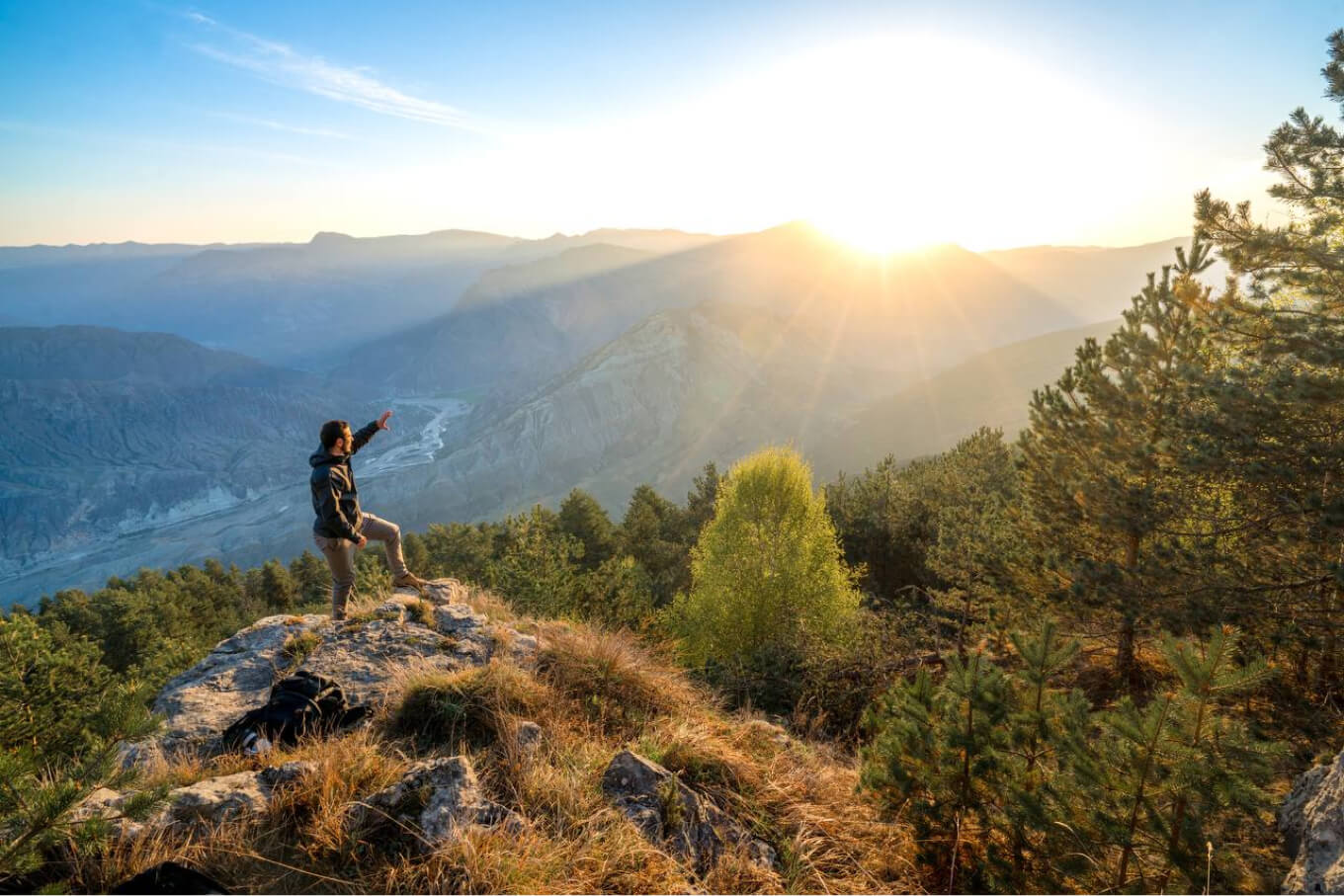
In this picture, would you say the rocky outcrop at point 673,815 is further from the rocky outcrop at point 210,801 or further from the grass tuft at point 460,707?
the rocky outcrop at point 210,801

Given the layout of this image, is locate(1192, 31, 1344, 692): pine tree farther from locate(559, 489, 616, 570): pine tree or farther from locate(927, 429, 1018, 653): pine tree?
locate(559, 489, 616, 570): pine tree

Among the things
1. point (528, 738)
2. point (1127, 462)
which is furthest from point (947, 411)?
point (528, 738)

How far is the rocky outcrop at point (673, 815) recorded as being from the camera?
393cm

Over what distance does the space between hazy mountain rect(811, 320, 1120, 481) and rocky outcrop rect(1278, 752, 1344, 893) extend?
9829 centimetres

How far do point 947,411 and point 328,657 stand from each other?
420 feet

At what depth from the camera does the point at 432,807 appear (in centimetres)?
354

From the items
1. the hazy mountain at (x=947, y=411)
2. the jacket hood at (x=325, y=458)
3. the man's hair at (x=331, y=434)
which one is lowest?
the hazy mountain at (x=947, y=411)

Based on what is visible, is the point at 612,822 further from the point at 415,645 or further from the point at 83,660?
the point at 83,660

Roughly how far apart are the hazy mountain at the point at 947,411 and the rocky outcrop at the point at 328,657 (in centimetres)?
9659

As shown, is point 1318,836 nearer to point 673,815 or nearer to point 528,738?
point 673,815

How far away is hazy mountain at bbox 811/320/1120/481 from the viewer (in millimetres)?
109500

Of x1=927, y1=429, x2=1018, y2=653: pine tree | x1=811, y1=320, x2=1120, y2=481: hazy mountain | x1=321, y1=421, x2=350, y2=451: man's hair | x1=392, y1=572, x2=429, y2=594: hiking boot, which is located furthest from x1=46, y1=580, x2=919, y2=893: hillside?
x1=811, y1=320, x2=1120, y2=481: hazy mountain

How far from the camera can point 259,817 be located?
137 inches

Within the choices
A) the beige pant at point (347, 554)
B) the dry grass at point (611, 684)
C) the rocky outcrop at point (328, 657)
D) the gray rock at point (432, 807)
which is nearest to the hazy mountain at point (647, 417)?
the beige pant at point (347, 554)
